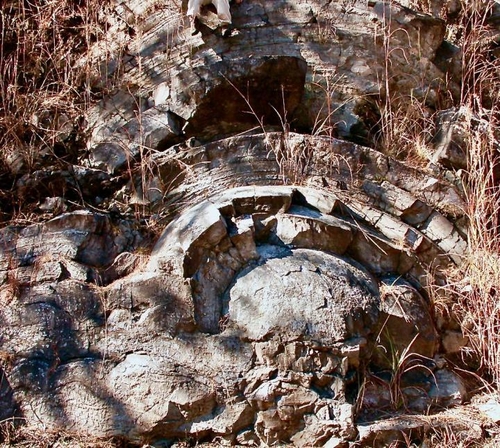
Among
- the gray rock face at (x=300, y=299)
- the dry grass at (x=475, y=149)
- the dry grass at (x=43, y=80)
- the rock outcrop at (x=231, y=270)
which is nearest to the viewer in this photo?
the rock outcrop at (x=231, y=270)

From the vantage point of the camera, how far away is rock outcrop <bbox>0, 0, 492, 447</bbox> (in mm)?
2953

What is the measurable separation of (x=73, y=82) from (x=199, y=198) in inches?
48.3

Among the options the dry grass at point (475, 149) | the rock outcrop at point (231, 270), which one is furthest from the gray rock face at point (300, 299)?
the dry grass at point (475, 149)

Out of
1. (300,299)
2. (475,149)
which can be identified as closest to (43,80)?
(300,299)

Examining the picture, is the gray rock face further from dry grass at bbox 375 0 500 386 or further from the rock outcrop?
dry grass at bbox 375 0 500 386

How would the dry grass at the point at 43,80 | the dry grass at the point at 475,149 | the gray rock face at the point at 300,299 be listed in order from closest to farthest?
the gray rock face at the point at 300,299 < the dry grass at the point at 475,149 < the dry grass at the point at 43,80

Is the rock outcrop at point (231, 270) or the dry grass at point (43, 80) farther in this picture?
the dry grass at point (43, 80)

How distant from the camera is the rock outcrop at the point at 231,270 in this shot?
9.69 feet

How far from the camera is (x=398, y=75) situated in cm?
439

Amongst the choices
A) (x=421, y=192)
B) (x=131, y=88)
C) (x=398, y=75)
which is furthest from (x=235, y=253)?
(x=398, y=75)

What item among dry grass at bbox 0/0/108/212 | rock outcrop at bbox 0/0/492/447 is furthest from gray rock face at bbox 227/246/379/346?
dry grass at bbox 0/0/108/212

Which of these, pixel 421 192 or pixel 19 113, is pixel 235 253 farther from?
pixel 19 113

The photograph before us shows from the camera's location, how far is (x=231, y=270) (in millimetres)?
3225

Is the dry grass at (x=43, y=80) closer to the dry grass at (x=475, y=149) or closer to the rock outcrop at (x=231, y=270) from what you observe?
the rock outcrop at (x=231, y=270)
